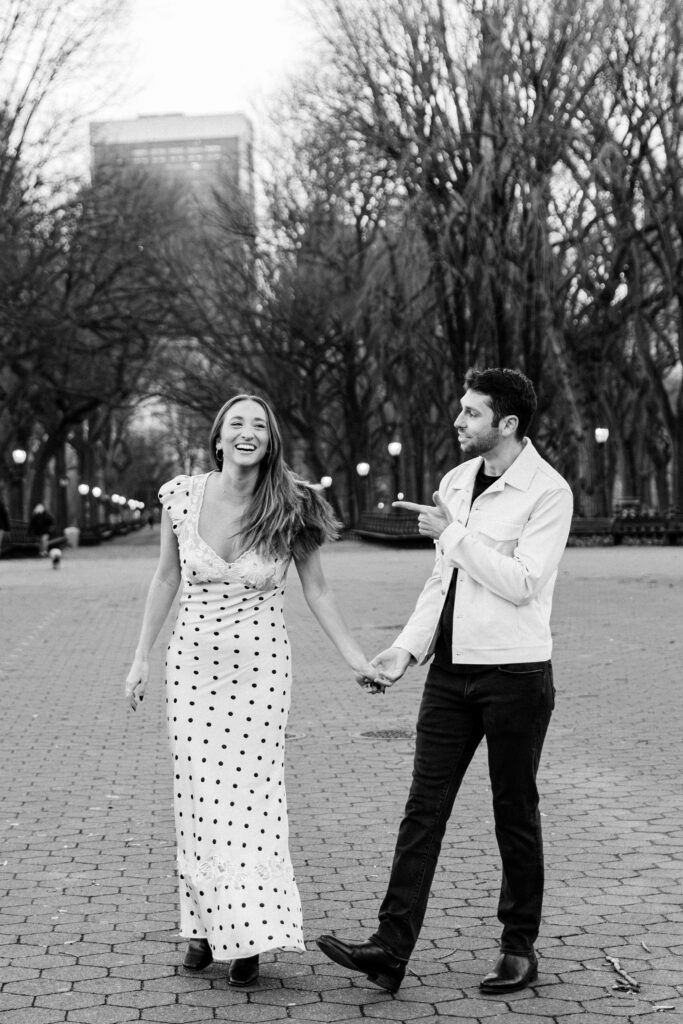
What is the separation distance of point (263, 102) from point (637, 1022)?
35245 mm

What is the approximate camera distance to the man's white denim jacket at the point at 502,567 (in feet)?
13.0

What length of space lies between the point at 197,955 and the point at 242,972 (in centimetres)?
21

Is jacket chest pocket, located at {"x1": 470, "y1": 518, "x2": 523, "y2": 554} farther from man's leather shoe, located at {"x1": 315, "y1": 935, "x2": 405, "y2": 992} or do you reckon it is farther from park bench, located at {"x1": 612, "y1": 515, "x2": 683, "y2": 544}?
park bench, located at {"x1": 612, "y1": 515, "x2": 683, "y2": 544}

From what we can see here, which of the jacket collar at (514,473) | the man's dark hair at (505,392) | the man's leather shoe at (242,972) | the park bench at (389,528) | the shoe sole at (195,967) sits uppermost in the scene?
the man's dark hair at (505,392)

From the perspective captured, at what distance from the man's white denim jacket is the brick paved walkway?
38.9 inches

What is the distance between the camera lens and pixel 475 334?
1275 inches

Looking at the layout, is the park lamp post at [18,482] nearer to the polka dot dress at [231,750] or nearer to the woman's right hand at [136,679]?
the woman's right hand at [136,679]

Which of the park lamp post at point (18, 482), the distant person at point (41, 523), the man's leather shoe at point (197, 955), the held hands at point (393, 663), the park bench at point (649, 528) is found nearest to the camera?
the held hands at point (393, 663)

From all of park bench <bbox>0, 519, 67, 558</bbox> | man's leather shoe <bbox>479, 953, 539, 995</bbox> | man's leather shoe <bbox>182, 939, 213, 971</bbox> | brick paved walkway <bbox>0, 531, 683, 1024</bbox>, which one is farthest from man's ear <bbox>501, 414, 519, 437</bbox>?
park bench <bbox>0, 519, 67, 558</bbox>

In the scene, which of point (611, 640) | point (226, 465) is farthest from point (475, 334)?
point (226, 465)

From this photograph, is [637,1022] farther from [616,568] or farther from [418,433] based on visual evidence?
[418,433]

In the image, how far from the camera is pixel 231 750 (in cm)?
427

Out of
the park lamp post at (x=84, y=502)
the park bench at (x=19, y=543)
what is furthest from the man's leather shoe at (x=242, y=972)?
the park lamp post at (x=84, y=502)

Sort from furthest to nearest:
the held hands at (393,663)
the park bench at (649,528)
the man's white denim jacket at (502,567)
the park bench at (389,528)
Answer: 1. the park bench at (389,528)
2. the park bench at (649,528)
3. the held hands at (393,663)
4. the man's white denim jacket at (502,567)
